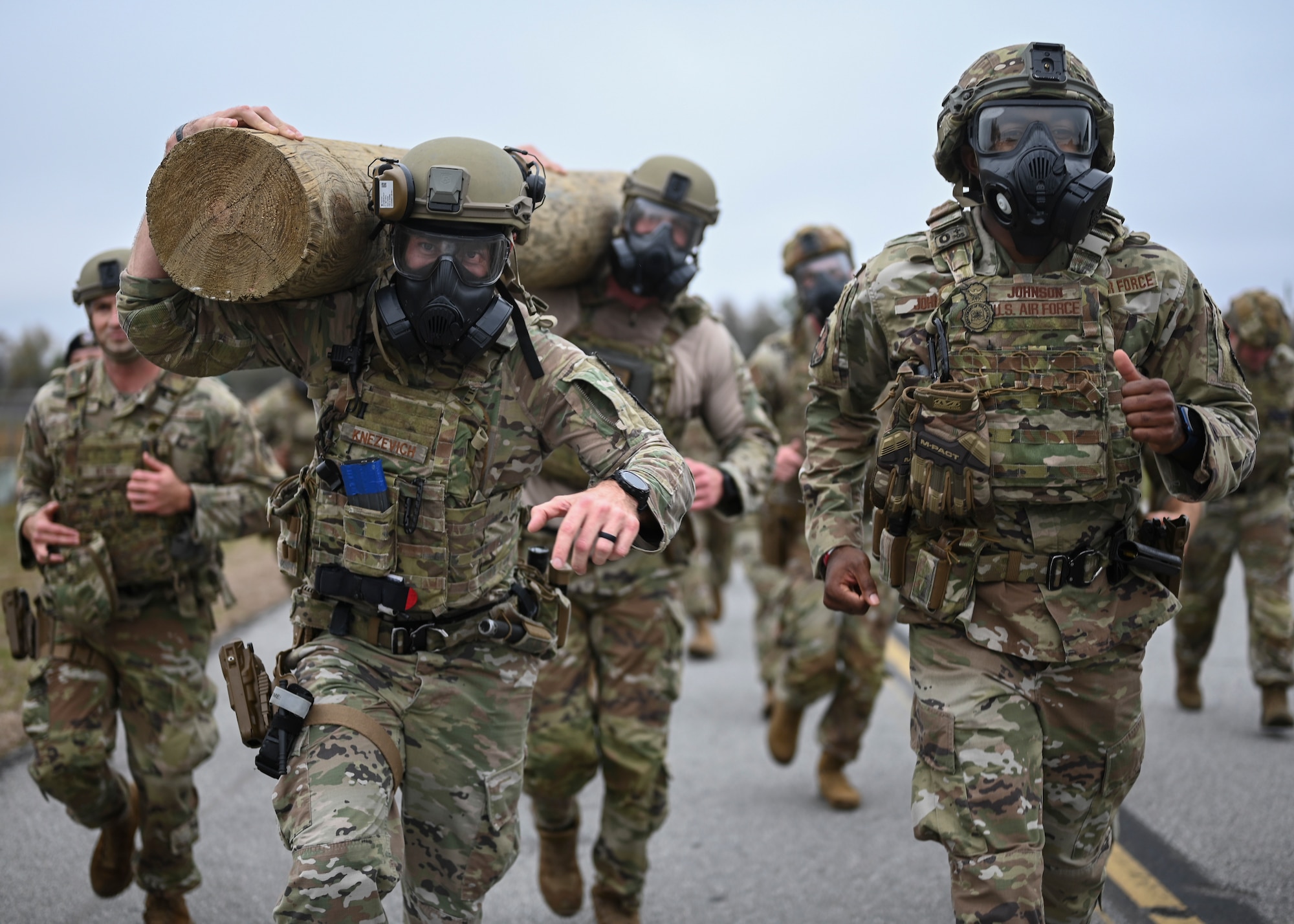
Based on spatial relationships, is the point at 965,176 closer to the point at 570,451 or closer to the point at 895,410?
the point at 895,410

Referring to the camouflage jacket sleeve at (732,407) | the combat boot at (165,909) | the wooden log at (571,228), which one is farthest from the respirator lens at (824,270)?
the combat boot at (165,909)

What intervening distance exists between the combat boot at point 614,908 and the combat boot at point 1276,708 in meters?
4.60

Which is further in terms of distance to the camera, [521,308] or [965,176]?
[965,176]

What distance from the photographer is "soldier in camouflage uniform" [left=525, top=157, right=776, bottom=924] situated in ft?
17.6

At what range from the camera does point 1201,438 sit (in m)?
3.81

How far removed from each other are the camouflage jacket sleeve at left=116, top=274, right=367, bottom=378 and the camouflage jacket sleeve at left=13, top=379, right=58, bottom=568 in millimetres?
2054

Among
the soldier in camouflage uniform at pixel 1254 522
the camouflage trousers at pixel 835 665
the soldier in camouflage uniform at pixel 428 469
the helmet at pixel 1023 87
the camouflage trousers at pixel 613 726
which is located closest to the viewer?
the soldier in camouflage uniform at pixel 428 469

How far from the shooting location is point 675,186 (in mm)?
5617

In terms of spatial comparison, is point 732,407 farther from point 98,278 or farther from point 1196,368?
point 98,278

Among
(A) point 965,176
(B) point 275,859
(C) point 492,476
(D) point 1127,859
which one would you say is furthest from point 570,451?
(D) point 1127,859

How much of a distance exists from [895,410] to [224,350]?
6.64ft

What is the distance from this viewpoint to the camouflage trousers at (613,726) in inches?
211

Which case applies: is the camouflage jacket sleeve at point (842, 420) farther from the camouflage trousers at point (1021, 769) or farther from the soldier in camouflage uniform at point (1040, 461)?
the camouflage trousers at point (1021, 769)

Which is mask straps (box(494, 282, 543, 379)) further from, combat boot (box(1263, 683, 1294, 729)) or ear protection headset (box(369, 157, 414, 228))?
combat boot (box(1263, 683, 1294, 729))
